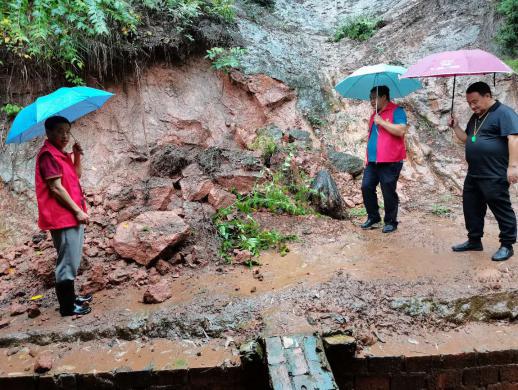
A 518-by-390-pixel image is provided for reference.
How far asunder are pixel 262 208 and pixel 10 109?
3.71 m

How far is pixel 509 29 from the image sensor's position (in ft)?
22.4

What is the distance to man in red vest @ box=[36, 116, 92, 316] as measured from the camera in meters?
3.27

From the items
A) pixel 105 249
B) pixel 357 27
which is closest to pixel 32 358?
pixel 105 249

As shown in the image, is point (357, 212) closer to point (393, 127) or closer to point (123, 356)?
point (393, 127)

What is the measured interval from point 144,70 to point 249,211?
308 centimetres

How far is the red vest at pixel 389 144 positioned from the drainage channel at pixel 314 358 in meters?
2.17

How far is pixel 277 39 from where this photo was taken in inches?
332

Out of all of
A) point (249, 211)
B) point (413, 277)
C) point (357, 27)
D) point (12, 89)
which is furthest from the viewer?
point (357, 27)

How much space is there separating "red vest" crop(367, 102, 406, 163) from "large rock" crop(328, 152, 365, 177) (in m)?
2.02

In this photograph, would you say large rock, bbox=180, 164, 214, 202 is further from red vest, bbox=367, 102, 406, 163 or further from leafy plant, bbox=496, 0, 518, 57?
leafy plant, bbox=496, 0, 518, 57

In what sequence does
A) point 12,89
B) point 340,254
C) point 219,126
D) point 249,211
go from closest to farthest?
point 340,254
point 249,211
point 12,89
point 219,126

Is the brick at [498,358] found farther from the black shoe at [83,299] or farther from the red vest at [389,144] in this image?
the black shoe at [83,299]

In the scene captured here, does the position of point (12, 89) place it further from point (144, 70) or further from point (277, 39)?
point (277, 39)

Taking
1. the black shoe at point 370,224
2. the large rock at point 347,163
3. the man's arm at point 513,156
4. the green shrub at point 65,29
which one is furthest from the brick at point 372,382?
the green shrub at point 65,29
